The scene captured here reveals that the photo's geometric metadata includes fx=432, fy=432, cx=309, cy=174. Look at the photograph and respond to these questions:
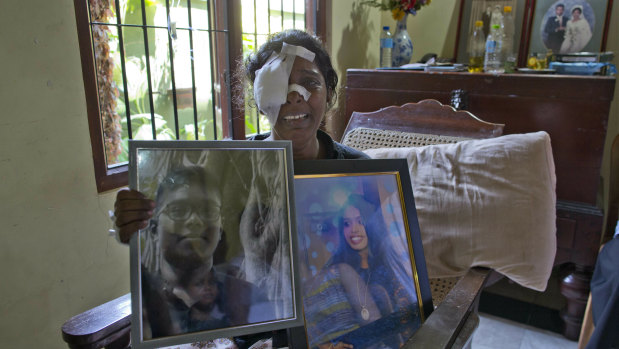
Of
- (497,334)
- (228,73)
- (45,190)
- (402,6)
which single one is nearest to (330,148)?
(45,190)

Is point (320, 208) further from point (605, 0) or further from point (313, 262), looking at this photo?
point (605, 0)

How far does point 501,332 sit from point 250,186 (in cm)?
178

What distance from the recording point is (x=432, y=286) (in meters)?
1.45

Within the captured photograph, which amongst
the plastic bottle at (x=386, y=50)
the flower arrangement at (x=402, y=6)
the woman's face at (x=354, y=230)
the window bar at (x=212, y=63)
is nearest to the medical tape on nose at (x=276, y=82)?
the woman's face at (x=354, y=230)

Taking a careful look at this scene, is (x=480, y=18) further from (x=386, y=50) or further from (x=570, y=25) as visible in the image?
(x=386, y=50)

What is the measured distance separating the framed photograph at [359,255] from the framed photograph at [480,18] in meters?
2.13

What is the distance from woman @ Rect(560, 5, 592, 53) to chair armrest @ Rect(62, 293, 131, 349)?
2.63 meters

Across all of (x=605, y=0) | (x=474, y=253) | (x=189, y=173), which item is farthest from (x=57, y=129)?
(x=605, y=0)

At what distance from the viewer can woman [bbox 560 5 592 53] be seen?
8.02 ft

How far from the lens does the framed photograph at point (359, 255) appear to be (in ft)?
2.85

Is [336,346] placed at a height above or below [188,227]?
below

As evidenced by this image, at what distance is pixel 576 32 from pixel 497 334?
1739 millimetres

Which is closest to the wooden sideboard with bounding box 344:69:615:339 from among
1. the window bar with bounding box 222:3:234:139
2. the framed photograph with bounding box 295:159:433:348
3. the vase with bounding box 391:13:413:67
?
the vase with bounding box 391:13:413:67

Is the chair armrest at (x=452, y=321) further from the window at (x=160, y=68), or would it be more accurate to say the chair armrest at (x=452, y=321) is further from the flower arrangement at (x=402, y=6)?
the flower arrangement at (x=402, y=6)
